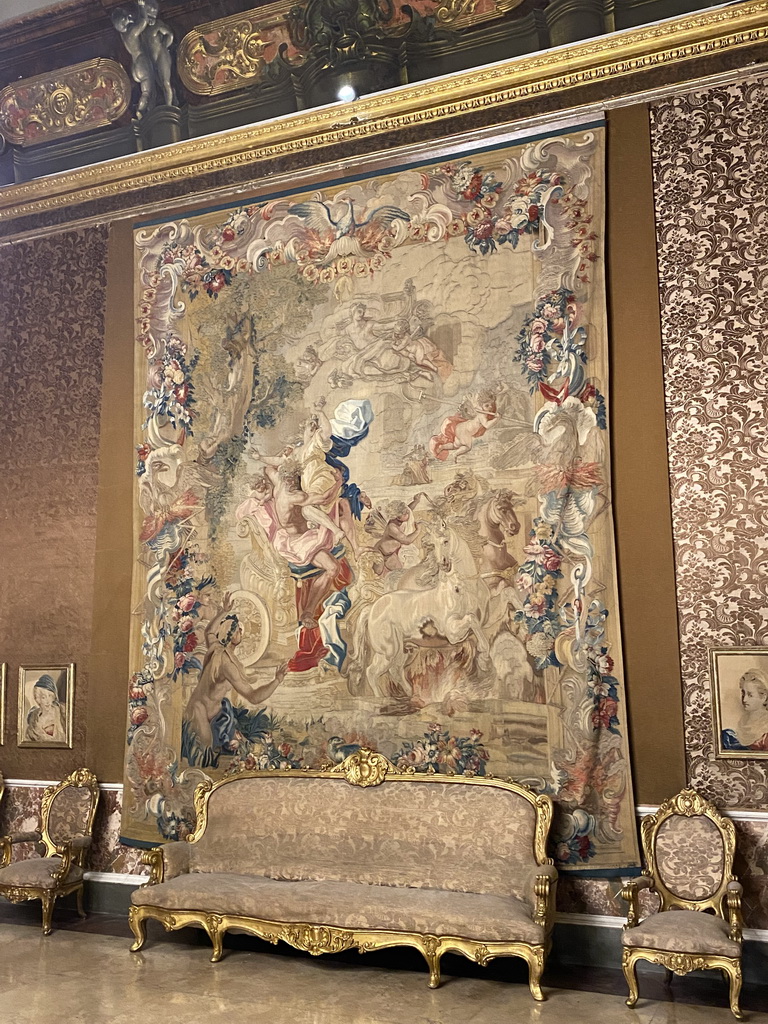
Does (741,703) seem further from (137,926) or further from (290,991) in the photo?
(137,926)

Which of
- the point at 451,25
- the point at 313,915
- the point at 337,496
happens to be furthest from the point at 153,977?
the point at 451,25

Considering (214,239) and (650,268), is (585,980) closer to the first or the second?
(650,268)

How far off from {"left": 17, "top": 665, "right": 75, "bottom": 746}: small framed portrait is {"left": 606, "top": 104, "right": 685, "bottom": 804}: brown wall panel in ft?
14.7

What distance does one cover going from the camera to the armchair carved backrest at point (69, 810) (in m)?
7.49

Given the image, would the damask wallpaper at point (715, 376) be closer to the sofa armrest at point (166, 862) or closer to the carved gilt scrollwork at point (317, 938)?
the carved gilt scrollwork at point (317, 938)

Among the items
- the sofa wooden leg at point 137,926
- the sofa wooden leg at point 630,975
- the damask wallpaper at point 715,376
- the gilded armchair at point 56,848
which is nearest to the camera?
the sofa wooden leg at point 630,975

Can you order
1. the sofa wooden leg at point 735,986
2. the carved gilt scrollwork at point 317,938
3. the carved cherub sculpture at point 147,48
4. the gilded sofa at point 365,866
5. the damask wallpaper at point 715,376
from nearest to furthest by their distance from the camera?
the sofa wooden leg at point 735,986
the gilded sofa at point 365,866
the carved gilt scrollwork at point 317,938
the damask wallpaper at point 715,376
the carved cherub sculpture at point 147,48

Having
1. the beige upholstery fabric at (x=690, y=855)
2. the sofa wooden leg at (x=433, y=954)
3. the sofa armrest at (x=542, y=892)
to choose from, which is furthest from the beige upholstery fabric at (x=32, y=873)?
the beige upholstery fabric at (x=690, y=855)

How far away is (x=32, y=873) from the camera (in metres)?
7.04

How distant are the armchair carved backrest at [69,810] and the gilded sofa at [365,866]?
1.11 m

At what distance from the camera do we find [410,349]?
7.11 m

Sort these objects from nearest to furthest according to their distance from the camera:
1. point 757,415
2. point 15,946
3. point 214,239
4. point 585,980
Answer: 1. point 585,980
2. point 757,415
3. point 15,946
4. point 214,239

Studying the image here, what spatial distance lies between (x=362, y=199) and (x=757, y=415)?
3322 millimetres

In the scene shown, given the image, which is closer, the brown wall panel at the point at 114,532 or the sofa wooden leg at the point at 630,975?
the sofa wooden leg at the point at 630,975
